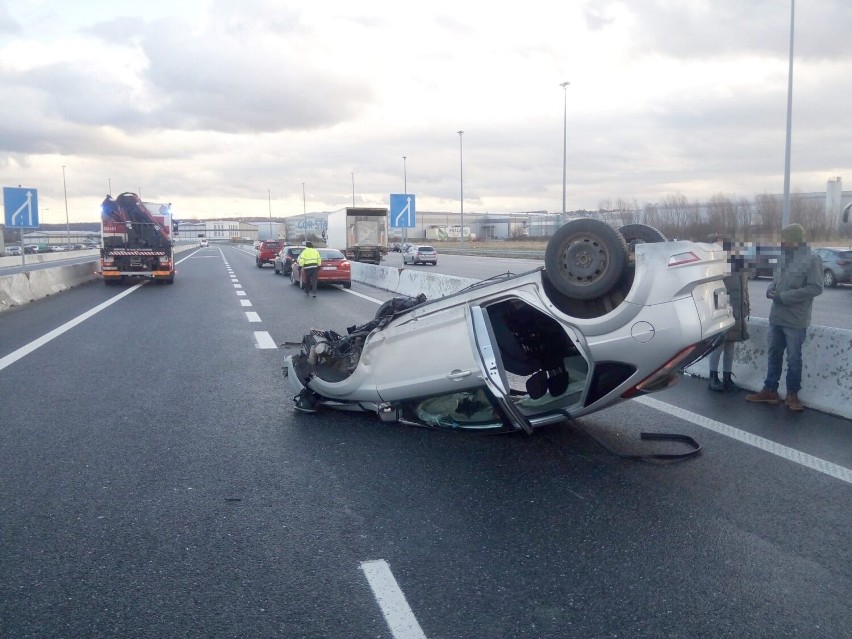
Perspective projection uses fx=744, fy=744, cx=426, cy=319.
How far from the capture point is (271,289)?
84.9ft

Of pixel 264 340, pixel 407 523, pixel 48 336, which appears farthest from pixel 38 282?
pixel 407 523

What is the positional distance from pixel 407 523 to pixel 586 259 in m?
2.29

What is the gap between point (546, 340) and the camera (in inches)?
262

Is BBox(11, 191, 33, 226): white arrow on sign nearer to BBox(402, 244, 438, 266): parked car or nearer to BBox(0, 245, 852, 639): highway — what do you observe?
BBox(0, 245, 852, 639): highway

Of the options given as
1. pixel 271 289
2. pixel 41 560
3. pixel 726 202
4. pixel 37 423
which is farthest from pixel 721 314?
pixel 271 289

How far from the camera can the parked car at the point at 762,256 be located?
7227mm

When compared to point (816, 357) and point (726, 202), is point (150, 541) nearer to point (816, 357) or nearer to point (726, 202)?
point (816, 357)

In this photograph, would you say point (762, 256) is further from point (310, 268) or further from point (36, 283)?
point (36, 283)

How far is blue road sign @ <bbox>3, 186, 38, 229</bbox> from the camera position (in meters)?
25.7

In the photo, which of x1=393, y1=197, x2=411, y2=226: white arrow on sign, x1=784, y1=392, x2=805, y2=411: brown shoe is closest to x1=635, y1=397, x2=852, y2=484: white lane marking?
x1=784, y1=392, x2=805, y2=411: brown shoe

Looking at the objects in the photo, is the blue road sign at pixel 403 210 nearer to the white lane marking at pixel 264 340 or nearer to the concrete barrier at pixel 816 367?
the white lane marking at pixel 264 340

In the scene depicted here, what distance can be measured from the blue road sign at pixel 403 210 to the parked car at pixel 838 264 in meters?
15.9

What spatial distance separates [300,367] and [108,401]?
2178 mm

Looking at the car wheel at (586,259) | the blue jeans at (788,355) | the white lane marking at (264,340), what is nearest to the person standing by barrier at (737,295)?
the blue jeans at (788,355)
